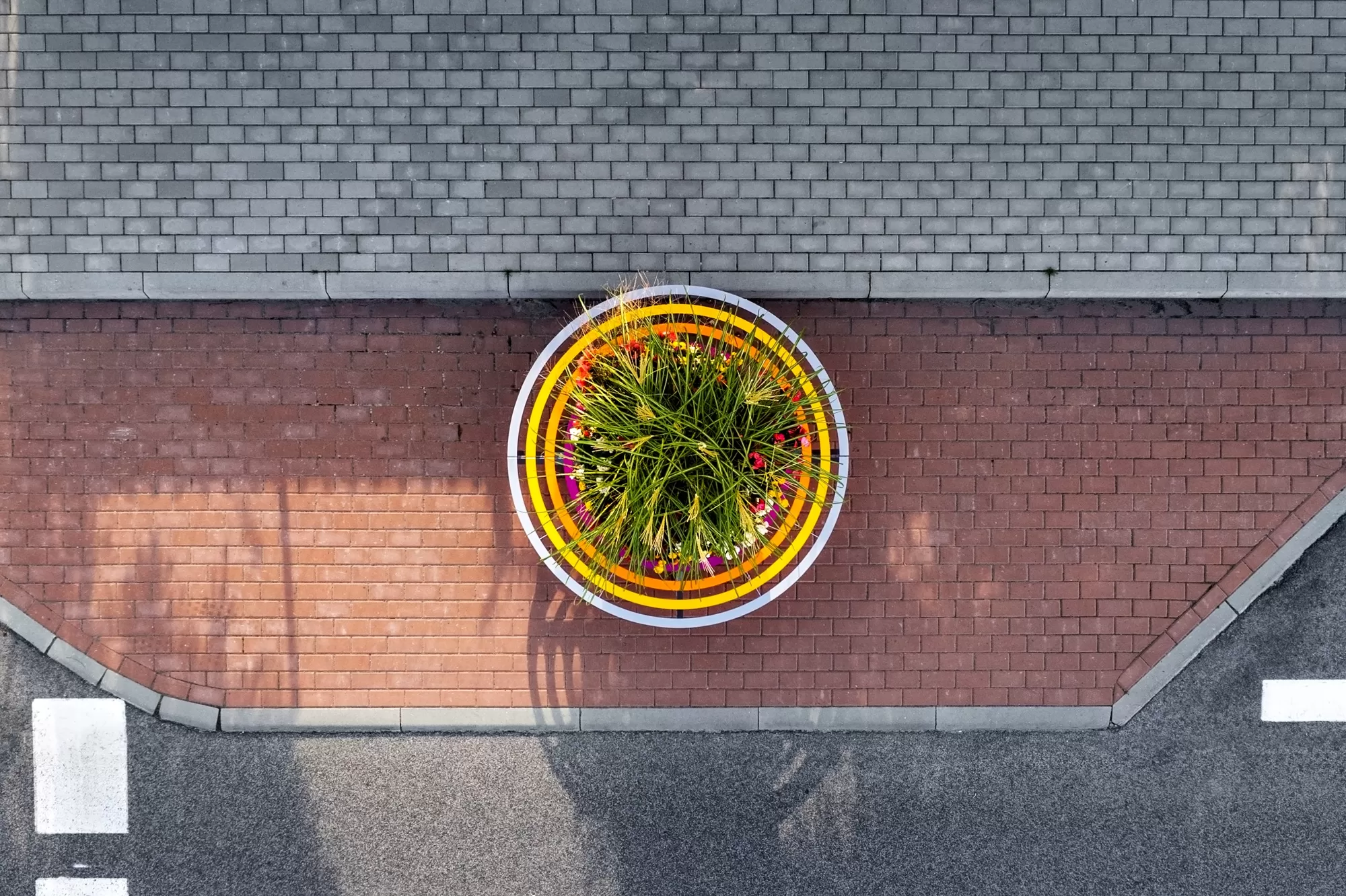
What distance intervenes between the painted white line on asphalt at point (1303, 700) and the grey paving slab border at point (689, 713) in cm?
59

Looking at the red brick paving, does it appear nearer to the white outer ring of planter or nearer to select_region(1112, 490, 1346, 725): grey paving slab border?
select_region(1112, 490, 1346, 725): grey paving slab border

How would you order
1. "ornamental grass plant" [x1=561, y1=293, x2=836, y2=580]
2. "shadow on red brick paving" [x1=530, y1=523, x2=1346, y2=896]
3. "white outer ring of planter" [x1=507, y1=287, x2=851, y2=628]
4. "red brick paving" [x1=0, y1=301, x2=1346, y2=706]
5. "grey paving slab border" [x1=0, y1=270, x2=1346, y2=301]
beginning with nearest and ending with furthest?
"ornamental grass plant" [x1=561, y1=293, x2=836, y2=580], "white outer ring of planter" [x1=507, y1=287, x2=851, y2=628], "grey paving slab border" [x1=0, y1=270, x2=1346, y2=301], "red brick paving" [x1=0, y1=301, x2=1346, y2=706], "shadow on red brick paving" [x1=530, y1=523, x2=1346, y2=896]

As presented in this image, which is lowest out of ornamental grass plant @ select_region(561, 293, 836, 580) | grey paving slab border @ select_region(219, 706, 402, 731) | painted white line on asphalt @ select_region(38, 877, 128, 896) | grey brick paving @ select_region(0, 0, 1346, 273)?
painted white line on asphalt @ select_region(38, 877, 128, 896)

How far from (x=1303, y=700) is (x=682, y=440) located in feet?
15.3

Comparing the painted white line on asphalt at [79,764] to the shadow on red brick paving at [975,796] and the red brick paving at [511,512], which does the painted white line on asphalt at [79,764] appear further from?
the shadow on red brick paving at [975,796]

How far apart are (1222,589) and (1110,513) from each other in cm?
92

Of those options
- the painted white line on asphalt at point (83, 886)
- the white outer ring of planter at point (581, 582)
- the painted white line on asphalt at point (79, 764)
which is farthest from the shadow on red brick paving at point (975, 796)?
the painted white line on asphalt at point (83, 886)

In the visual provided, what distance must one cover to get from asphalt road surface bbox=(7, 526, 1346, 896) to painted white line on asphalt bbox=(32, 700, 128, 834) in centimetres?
8

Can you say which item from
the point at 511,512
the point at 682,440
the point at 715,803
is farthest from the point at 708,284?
the point at 715,803

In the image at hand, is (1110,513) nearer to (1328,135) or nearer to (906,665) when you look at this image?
(906,665)

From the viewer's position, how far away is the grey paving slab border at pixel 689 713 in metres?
6.00

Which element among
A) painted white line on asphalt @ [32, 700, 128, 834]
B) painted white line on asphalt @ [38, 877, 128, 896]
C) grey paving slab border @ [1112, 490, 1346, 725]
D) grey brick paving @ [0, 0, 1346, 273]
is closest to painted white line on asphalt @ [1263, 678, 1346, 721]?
grey paving slab border @ [1112, 490, 1346, 725]

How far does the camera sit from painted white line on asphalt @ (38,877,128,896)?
6066 mm

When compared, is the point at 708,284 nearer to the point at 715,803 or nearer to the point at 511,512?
the point at 511,512
